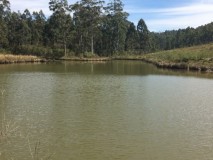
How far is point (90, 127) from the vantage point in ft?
57.5

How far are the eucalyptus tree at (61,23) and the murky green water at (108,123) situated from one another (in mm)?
61133

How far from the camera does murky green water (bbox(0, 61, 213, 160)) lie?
13.8m

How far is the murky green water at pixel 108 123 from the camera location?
1380 centimetres

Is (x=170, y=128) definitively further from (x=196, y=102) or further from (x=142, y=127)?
(x=196, y=102)

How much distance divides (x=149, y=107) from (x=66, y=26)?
7171 centimetres

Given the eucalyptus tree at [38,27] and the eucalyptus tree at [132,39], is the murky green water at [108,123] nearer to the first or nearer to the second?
the eucalyptus tree at [38,27]

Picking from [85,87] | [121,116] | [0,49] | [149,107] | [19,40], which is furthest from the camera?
[19,40]

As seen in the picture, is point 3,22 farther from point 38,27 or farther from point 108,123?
point 108,123

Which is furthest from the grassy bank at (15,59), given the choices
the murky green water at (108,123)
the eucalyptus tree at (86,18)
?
the murky green water at (108,123)

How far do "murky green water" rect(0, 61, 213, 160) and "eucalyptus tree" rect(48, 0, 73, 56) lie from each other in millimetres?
61133

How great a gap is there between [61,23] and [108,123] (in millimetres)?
75109

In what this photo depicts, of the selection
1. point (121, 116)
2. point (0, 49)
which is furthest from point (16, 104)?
point (0, 49)

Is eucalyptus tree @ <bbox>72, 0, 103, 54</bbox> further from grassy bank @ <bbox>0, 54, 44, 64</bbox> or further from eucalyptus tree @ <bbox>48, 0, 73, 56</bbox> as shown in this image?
grassy bank @ <bbox>0, 54, 44, 64</bbox>

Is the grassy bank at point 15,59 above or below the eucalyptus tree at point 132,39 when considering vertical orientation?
below
